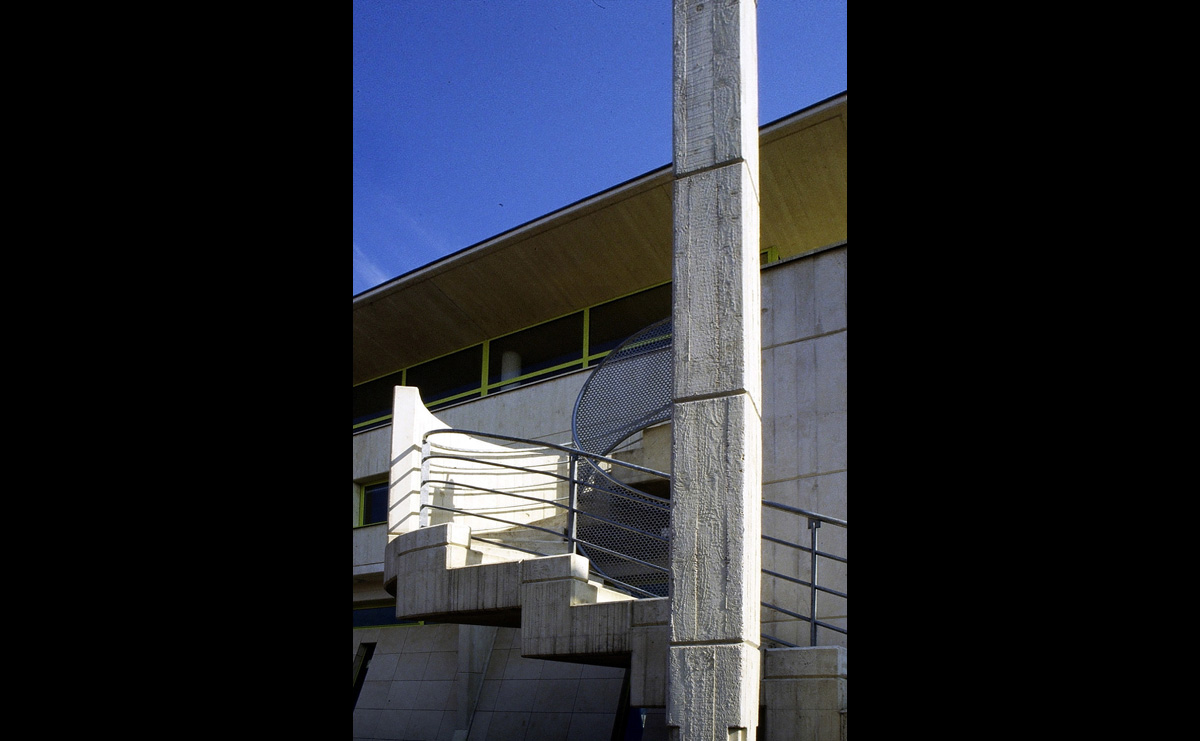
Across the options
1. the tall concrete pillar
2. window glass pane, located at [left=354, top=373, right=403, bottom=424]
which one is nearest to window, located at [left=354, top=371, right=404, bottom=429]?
window glass pane, located at [left=354, top=373, right=403, bottom=424]

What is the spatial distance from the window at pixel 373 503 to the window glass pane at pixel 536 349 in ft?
8.56

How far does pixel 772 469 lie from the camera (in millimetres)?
9766

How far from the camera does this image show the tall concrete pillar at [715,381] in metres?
5.66

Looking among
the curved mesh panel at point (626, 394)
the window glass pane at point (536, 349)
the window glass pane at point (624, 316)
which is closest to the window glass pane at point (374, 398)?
the window glass pane at point (536, 349)

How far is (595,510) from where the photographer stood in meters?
10.1

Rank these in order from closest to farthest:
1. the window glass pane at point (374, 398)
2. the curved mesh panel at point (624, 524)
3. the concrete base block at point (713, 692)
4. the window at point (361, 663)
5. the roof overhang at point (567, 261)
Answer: the concrete base block at point (713, 692)
the curved mesh panel at point (624, 524)
the roof overhang at point (567, 261)
the window at point (361, 663)
the window glass pane at point (374, 398)

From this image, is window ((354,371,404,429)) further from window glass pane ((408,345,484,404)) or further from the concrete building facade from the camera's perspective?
window glass pane ((408,345,484,404))

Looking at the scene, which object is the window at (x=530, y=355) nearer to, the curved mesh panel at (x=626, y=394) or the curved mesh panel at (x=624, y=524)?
the curved mesh panel at (x=626, y=394)

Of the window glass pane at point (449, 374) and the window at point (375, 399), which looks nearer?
the window glass pane at point (449, 374)

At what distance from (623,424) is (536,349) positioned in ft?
20.8

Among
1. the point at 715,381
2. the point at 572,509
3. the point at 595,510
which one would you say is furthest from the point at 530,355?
the point at 715,381
